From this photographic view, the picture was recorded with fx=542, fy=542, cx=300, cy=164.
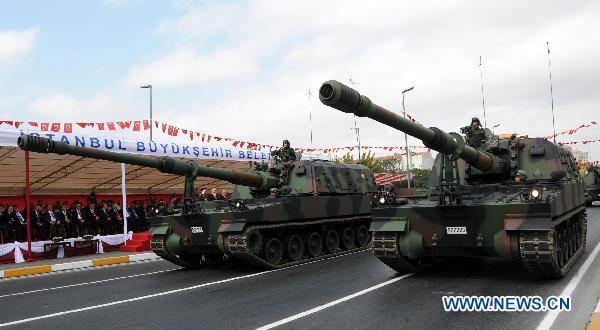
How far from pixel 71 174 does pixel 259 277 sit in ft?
39.9

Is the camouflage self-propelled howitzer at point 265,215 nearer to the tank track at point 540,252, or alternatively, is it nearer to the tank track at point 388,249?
the tank track at point 388,249

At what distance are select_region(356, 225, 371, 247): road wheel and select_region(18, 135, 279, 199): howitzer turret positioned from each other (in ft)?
10.1

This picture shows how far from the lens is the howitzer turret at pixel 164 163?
9.16m

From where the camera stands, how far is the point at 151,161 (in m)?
10.8

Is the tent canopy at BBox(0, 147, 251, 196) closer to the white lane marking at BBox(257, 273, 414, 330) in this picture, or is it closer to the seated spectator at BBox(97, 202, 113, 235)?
the seated spectator at BBox(97, 202, 113, 235)

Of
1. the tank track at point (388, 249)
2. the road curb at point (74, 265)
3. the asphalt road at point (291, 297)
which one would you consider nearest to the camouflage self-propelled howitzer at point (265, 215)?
the asphalt road at point (291, 297)

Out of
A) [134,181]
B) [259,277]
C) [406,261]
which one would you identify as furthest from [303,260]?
[134,181]

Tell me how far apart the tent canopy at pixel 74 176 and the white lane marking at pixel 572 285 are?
13828 millimetres

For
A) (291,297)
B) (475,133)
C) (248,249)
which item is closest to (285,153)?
(248,249)

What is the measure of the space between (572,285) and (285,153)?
8.13 metres

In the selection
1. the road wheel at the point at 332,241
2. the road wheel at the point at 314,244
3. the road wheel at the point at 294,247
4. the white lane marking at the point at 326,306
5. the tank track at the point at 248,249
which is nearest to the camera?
the white lane marking at the point at 326,306

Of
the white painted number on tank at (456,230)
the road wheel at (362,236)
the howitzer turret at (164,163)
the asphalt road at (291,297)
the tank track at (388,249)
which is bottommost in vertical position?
the asphalt road at (291,297)

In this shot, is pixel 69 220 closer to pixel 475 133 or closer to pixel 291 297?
pixel 291 297

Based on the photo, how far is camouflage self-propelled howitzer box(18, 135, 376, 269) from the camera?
11.1 meters
